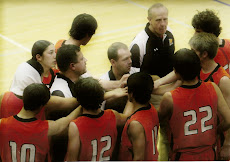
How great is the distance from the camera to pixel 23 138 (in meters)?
3.52

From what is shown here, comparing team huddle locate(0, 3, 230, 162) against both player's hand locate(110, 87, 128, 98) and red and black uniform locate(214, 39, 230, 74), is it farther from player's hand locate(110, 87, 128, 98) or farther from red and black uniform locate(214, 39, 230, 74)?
red and black uniform locate(214, 39, 230, 74)

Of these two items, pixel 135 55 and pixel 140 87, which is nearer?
pixel 140 87

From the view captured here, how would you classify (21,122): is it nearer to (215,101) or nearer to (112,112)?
(112,112)

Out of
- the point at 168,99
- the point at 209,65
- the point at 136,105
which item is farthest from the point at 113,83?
the point at 209,65

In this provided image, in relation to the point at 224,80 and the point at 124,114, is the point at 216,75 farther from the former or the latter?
the point at 124,114

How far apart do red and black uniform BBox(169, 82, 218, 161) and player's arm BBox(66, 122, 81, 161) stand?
913mm

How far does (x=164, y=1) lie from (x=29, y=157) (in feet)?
27.8

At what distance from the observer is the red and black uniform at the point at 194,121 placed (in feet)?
12.2

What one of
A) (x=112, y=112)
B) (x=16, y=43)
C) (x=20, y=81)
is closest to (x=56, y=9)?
(x=16, y=43)

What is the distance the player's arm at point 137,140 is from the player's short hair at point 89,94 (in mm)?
371

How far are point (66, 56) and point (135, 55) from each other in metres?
1.41

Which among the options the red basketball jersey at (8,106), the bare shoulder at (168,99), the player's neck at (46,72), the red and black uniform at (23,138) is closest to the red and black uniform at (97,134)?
the red and black uniform at (23,138)

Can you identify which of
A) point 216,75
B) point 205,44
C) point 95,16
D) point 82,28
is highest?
point 205,44

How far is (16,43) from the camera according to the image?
8.98m
